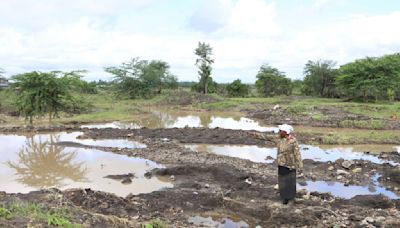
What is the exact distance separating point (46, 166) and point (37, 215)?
769 centimetres

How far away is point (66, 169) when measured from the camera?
12461 millimetres

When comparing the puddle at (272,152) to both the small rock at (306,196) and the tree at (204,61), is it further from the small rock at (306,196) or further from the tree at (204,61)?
the tree at (204,61)

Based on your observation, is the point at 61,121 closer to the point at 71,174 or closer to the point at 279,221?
the point at 71,174

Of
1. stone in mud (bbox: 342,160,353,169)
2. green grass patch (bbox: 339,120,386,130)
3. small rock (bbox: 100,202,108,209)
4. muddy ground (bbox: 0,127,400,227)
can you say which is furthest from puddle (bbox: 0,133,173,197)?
green grass patch (bbox: 339,120,386,130)

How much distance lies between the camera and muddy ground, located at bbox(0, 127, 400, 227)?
6887 mm

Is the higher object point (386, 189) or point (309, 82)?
point (309, 82)

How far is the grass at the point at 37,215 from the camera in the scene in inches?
215

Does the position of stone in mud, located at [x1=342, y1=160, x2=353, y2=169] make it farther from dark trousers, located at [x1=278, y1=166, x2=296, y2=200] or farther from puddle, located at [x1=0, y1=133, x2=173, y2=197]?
puddle, located at [x1=0, y1=133, x2=173, y2=197]

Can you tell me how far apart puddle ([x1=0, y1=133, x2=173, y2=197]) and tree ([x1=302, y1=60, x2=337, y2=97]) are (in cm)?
3352

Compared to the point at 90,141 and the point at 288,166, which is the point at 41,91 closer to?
the point at 90,141

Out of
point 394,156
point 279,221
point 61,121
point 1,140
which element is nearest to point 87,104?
point 61,121

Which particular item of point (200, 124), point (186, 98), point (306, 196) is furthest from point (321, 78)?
point (306, 196)

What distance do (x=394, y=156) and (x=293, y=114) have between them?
1337 centimetres

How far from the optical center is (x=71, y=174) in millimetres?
11828
